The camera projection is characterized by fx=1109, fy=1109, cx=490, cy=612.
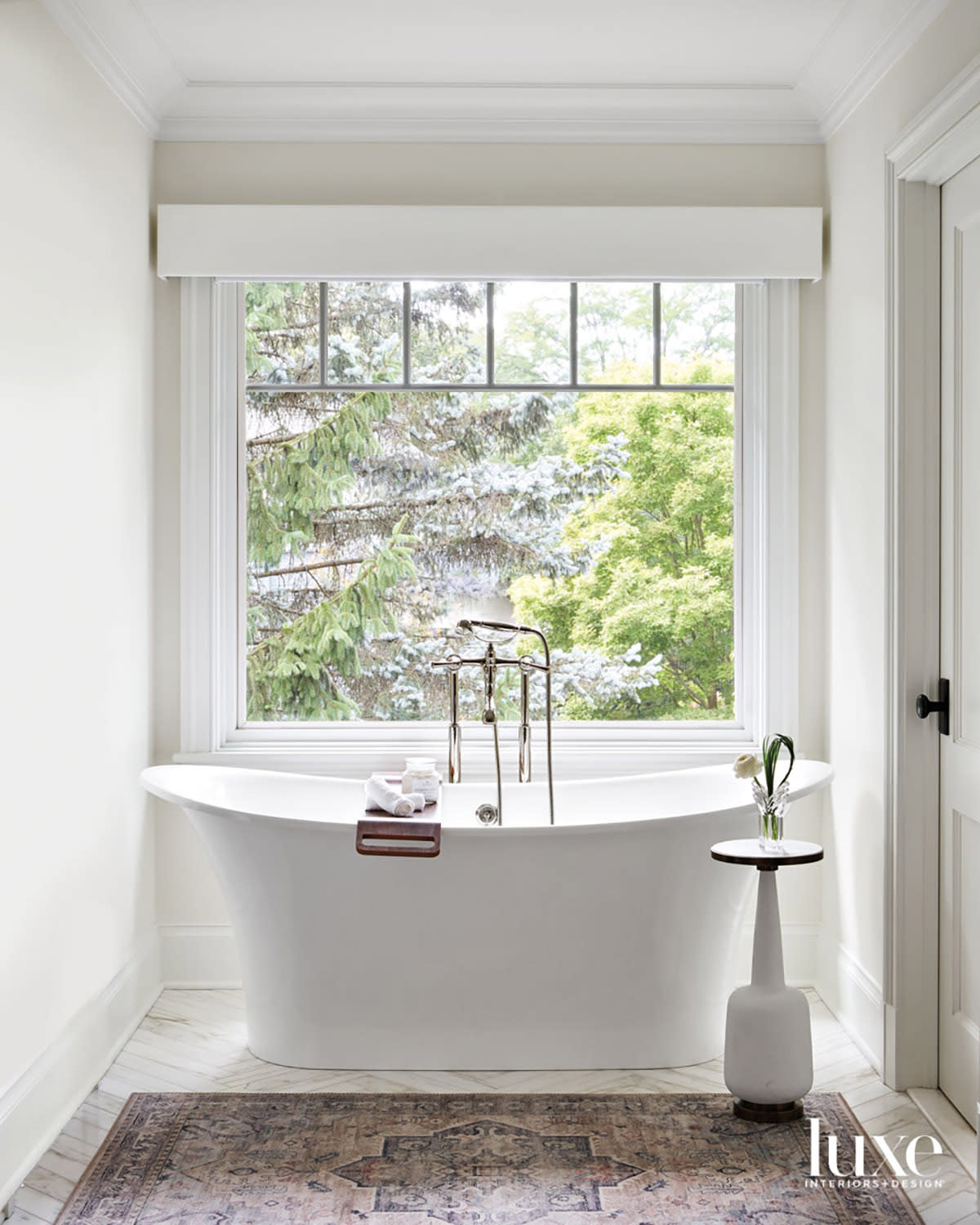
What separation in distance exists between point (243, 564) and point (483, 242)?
4.04ft

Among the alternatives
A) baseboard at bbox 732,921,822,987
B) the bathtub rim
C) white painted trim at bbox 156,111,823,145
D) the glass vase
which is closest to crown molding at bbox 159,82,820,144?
white painted trim at bbox 156,111,823,145

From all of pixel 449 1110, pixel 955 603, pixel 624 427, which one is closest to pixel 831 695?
pixel 955 603

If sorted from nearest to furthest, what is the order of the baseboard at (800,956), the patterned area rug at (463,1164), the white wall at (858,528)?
the patterned area rug at (463,1164) → the white wall at (858,528) → the baseboard at (800,956)

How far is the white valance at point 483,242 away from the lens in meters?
3.30

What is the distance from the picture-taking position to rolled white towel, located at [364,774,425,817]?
2.94 m

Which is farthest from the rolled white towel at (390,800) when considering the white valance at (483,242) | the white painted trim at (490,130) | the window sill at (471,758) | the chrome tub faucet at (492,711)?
the white painted trim at (490,130)

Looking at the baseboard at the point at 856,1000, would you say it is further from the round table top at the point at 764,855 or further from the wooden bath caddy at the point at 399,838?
the wooden bath caddy at the point at 399,838

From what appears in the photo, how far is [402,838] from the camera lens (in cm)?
259

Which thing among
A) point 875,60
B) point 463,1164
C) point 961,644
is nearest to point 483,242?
point 875,60

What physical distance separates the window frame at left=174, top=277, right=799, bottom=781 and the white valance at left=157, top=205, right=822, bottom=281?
0.12 m

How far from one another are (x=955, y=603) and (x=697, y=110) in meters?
1.71

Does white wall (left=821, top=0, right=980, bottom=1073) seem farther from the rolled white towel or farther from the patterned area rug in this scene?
the rolled white towel

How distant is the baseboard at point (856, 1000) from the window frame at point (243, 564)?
→ 0.68 metres

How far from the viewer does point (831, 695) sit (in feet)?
10.9
